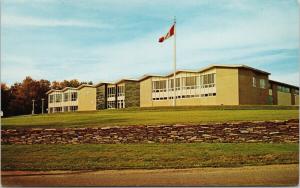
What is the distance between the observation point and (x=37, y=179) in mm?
11211

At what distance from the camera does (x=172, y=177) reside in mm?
11016

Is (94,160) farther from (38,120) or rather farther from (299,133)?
(299,133)

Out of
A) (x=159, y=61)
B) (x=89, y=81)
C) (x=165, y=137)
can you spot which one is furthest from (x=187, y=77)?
(x=89, y=81)

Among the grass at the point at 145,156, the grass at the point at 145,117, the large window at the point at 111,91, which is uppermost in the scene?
the large window at the point at 111,91

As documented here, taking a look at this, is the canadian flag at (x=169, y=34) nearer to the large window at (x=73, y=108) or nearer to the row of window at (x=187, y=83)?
the row of window at (x=187, y=83)

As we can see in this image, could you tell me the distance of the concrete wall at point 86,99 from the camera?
41.1 ft

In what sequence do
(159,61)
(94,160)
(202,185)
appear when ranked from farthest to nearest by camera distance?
(159,61)
(94,160)
(202,185)

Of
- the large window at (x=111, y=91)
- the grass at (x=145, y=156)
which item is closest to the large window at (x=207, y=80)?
the grass at (x=145, y=156)

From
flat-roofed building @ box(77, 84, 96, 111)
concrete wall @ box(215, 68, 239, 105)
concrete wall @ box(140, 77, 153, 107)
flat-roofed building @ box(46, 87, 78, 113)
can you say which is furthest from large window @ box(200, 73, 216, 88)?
flat-roofed building @ box(46, 87, 78, 113)

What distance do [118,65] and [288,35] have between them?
4275mm

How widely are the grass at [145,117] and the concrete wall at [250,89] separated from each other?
7.0 inches

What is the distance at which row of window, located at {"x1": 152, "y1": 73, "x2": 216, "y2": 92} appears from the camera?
12205 millimetres

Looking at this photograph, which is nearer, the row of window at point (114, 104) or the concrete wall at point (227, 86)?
the concrete wall at point (227, 86)

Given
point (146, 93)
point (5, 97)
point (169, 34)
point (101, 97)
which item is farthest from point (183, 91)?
point (5, 97)
